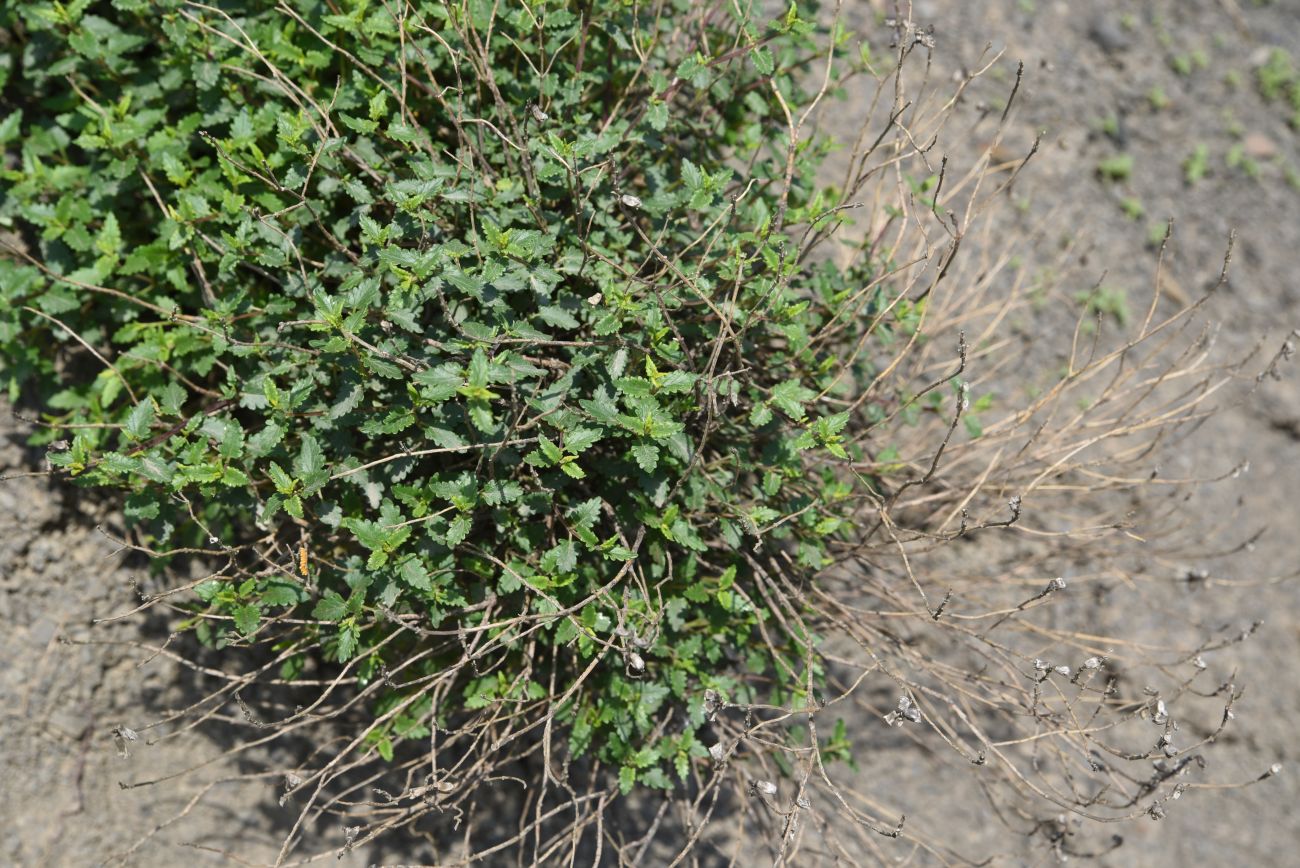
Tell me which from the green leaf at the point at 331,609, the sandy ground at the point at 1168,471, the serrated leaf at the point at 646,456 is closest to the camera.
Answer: the serrated leaf at the point at 646,456

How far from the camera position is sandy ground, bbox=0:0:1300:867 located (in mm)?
2855

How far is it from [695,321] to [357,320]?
0.77 m

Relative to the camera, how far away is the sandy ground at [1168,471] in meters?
2.86

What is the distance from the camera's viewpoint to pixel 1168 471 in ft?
12.2

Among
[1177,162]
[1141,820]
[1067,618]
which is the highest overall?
[1177,162]

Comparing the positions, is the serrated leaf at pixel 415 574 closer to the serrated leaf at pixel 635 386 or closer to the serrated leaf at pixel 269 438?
the serrated leaf at pixel 269 438

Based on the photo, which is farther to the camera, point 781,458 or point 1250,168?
point 1250,168

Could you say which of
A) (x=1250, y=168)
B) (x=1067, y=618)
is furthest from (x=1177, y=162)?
(x=1067, y=618)

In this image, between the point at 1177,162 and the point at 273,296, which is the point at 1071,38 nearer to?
the point at 1177,162

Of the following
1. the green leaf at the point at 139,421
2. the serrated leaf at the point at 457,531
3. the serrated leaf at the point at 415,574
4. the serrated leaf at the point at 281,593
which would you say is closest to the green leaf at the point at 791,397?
the serrated leaf at the point at 457,531

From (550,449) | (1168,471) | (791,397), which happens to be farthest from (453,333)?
(1168,471)

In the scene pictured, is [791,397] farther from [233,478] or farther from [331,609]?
[233,478]

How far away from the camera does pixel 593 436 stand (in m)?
2.20

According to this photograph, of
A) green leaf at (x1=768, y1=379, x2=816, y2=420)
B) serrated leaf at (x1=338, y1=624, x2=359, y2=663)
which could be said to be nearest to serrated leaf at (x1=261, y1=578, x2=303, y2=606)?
serrated leaf at (x1=338, y1=624, x2=359, y2=663)
